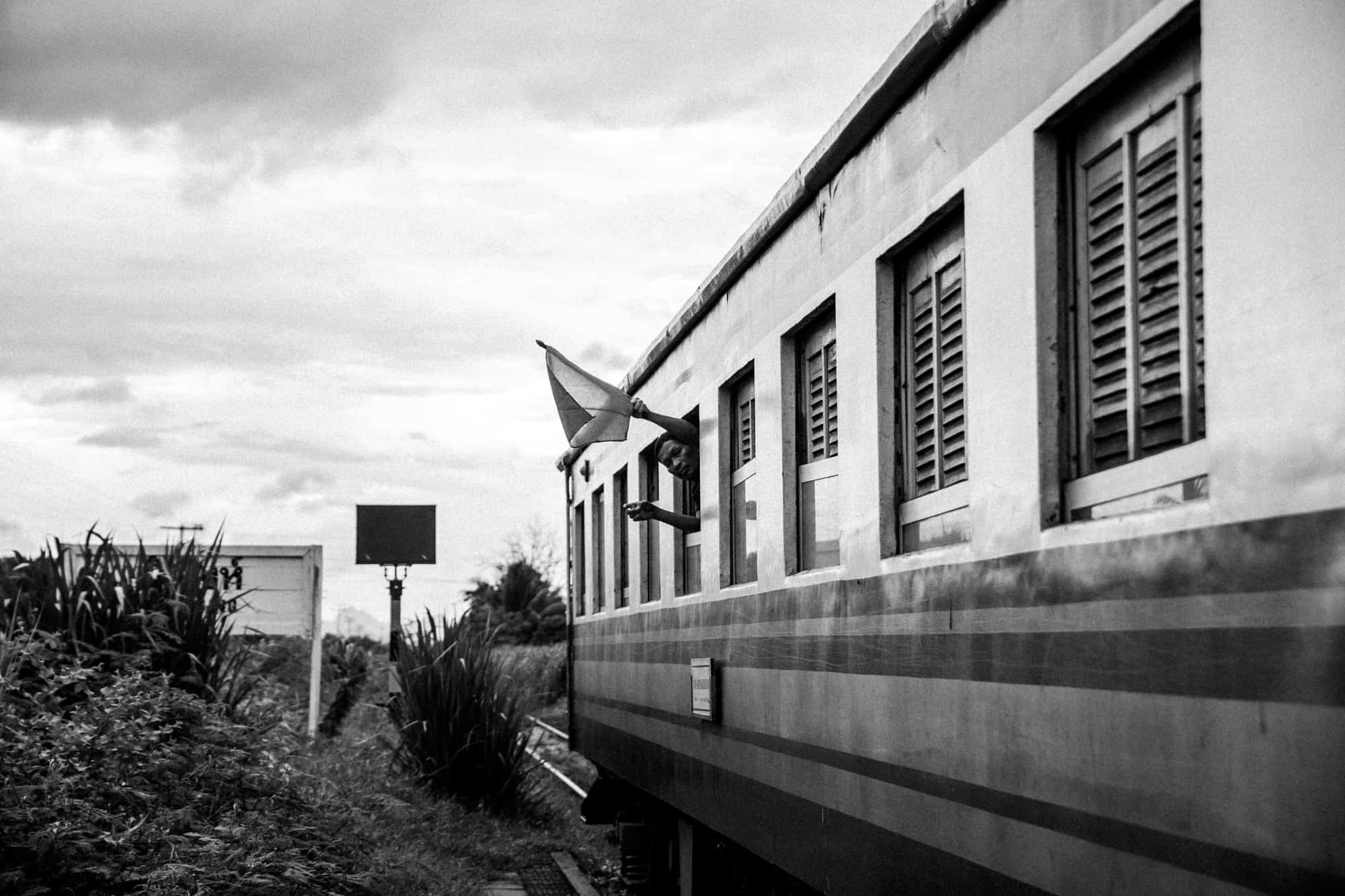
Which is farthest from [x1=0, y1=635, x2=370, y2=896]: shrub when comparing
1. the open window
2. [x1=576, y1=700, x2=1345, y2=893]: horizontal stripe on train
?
the open window

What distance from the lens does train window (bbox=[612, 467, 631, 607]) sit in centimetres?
923

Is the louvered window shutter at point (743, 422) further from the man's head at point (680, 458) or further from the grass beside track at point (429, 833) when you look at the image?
the grass beside track at point (429, 833)

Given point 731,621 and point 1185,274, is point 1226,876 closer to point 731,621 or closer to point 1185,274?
point 1185,274

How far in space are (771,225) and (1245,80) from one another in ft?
10.2

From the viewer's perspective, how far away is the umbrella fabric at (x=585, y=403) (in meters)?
7.82

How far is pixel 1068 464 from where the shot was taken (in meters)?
3.14

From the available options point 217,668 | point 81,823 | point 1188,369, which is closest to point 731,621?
point 81,823

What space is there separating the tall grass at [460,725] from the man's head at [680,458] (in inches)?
255

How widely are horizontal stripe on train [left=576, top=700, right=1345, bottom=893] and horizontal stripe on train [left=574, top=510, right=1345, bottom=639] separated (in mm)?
405

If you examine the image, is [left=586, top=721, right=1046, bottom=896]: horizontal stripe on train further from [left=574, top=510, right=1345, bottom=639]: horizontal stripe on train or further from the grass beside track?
the grass beside track

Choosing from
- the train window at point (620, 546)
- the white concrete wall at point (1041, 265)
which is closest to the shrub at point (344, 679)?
the train window at point (620, 546)

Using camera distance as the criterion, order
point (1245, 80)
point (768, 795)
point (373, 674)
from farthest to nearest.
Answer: point (373, 674), point (768, 795), point (1245, 80)

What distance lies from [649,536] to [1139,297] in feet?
18.3

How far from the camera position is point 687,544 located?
7.20m
